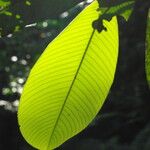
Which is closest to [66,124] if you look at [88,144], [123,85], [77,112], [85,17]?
[77,112]

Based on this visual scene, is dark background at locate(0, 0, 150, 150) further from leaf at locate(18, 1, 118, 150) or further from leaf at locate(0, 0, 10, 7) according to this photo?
leaf at locate(0, 0, 10, 7)

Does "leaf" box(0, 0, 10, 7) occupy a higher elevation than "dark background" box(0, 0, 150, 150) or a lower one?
higher

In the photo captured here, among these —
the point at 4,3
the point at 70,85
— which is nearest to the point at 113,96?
the point at 70,85

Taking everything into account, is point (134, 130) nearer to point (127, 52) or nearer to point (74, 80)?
point (127, 52)

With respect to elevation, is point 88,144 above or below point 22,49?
below

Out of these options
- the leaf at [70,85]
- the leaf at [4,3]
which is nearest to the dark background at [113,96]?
the leaf at [70,85]

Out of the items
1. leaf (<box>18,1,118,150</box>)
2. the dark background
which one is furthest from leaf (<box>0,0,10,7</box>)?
the dark background
